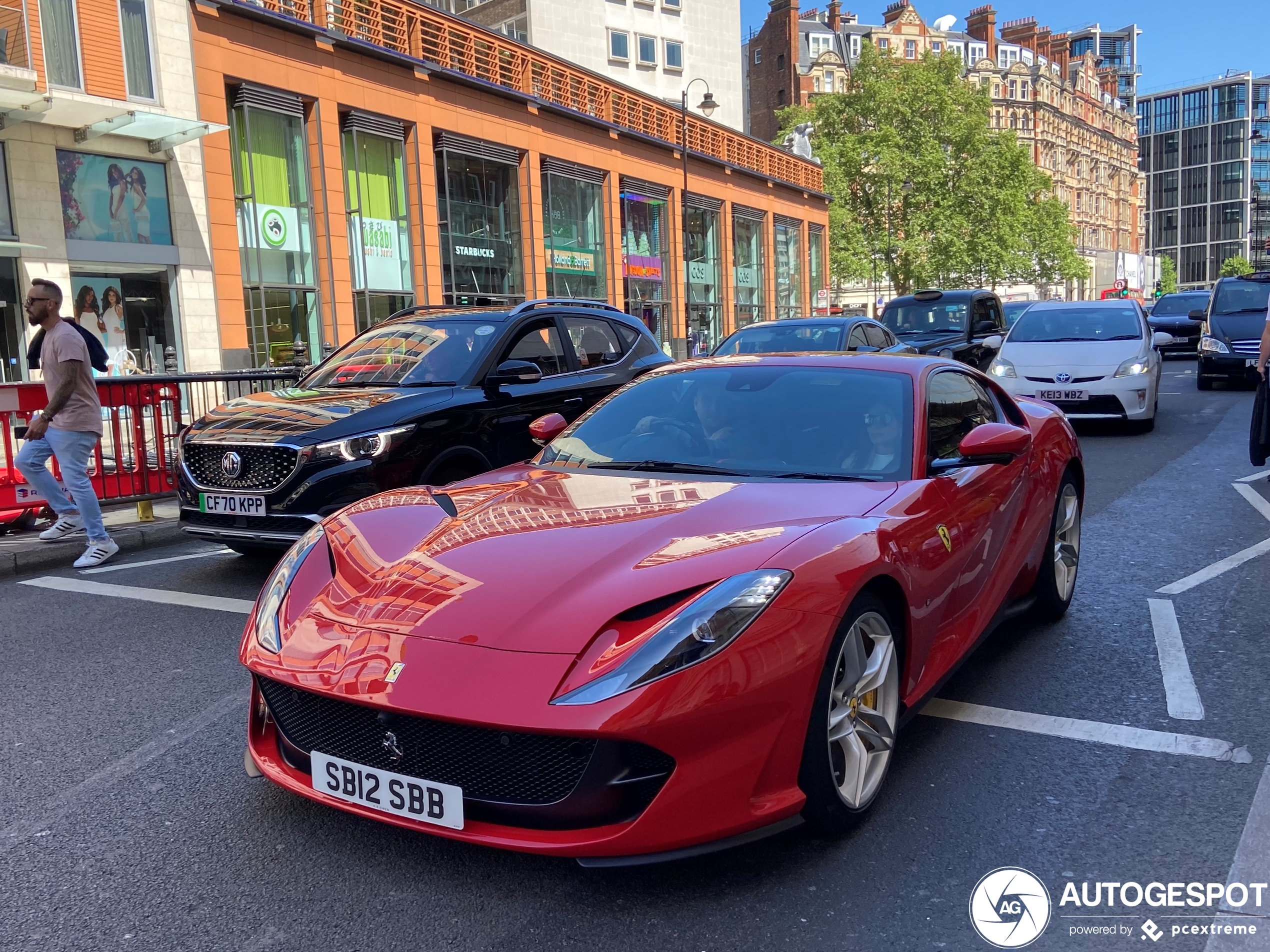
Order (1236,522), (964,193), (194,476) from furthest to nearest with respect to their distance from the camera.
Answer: (964,193) → (1236,522) → (194,476)

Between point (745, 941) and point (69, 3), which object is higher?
point (69, 3)

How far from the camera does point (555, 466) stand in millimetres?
3938

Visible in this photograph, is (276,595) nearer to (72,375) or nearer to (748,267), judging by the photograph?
(72,375)

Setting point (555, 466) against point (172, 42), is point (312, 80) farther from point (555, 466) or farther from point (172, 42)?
point (555, 466)

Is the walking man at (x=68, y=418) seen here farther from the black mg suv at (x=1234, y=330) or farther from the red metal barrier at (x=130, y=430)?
the black mg suv at (x=1234, y=330)

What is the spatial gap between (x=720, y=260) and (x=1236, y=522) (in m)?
30.4

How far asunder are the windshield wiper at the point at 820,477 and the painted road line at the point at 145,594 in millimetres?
3227

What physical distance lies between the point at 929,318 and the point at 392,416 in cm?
1318

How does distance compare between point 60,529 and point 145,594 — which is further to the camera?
point 60,529

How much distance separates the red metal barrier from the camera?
27.2 ft

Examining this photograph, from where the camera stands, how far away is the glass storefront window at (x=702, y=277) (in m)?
34.1

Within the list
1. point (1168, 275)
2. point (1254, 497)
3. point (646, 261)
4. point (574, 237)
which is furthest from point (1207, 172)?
point (1254, 497)

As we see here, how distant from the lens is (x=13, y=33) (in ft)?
48.3

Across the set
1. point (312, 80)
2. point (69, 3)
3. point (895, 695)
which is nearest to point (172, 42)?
point (69, 3)
